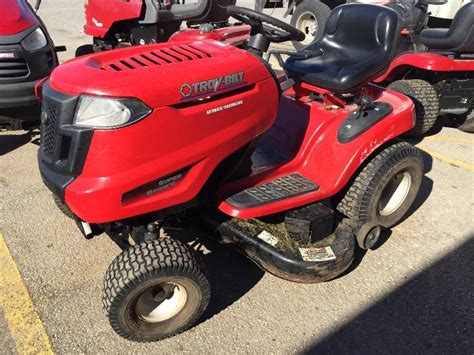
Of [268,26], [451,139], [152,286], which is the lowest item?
[451,139]

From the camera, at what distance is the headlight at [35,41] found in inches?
145

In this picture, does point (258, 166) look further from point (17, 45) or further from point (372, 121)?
point (17, 45)

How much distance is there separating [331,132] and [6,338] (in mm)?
2013

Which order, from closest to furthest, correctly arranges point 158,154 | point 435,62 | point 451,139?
1. point 158,154
2. point 435,62
3. point 451,139

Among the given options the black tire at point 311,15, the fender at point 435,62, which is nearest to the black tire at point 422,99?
the fender at point 435,62

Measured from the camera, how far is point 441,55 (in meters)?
4.33

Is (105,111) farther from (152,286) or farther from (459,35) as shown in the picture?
(459,35)

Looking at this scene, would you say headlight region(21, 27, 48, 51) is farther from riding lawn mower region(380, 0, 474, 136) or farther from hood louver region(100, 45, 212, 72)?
riding lawn mower region(380, 0, 474, 136)

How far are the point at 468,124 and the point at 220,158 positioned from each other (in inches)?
136

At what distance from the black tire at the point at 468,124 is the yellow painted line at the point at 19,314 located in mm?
4203

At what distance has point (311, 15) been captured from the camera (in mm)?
7156

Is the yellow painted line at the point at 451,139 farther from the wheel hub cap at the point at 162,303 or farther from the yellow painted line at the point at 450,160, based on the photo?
the wheel hub cap at the point at 162,303

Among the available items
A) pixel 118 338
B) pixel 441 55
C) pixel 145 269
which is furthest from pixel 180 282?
pixel 441 55

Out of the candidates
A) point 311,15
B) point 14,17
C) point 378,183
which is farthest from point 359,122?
point 311,15
